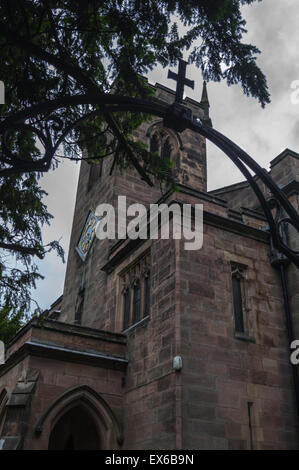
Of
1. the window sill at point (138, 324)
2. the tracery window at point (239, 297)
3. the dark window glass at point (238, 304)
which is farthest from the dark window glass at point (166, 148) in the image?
the window sill at point (138, 324)

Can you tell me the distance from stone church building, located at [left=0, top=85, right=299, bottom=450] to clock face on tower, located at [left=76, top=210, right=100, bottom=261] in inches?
147

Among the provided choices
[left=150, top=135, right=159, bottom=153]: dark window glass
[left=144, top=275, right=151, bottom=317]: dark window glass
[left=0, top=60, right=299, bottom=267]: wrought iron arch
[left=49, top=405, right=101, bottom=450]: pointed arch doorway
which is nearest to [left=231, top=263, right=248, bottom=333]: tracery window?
[left=144, top=275, right=151, bottom=317]: dark window glass

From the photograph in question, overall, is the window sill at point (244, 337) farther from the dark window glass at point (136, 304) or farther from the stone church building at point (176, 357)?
the dark window glass at point (136, 304)

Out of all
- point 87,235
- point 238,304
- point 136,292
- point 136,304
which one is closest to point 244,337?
point 238,304

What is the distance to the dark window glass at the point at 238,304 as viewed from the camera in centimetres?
1027

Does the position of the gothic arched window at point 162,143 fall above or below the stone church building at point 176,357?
above

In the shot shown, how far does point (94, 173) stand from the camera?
19500mm

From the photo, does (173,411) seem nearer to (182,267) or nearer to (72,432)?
(182,267)

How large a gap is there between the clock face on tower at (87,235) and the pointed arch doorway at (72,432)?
21.2 ft

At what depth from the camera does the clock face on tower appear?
53.9 ft

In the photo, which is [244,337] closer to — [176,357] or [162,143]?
[176,357]

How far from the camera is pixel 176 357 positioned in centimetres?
884

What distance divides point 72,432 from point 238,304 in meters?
5.42
